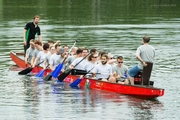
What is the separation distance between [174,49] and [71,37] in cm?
909

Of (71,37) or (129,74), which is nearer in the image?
(129,74)

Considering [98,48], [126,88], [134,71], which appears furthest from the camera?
[98,48]

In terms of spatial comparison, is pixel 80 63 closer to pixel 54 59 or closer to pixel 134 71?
pixel 54 59

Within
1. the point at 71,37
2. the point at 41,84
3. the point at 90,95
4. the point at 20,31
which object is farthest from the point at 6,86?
the point at 20,31

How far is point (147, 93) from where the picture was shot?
68.7ft

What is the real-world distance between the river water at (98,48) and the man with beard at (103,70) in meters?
0.72

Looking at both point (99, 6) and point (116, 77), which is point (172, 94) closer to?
point (116, 77)

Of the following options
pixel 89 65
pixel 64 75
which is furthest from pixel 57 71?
pixel 89 65

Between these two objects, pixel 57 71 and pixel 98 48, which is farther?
pixel 98 48

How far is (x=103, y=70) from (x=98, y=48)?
12.6 metres

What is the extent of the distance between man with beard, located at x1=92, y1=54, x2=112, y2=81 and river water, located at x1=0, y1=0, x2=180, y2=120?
72cm

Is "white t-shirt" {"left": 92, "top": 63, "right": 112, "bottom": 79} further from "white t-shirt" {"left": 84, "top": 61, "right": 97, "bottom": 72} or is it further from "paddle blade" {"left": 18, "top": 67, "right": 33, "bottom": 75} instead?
"paddle blade" {"left": 18, "top": 67, "right": 33, "bottom": 75}

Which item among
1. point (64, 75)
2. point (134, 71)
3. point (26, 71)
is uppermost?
point (134, 71)

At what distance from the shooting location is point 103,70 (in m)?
23.1
